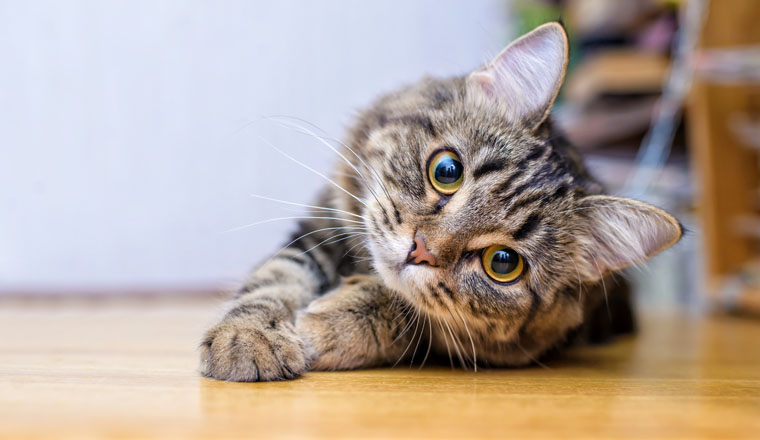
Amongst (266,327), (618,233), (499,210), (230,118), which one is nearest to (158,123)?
(230,118)

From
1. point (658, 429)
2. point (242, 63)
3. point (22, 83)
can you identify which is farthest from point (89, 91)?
point (658, 429)

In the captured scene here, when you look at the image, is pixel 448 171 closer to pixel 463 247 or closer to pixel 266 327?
pixel 463 247

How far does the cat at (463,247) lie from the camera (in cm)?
100

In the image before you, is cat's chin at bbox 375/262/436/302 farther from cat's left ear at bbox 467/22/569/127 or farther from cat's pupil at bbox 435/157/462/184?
cat's left ear at bbox 467/22/569/127

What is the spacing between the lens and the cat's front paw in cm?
88

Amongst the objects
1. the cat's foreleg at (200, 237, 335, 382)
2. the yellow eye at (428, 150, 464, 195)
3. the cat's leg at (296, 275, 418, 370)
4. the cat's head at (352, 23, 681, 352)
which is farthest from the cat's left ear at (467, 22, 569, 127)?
the cat's foreleg at (200, 237, 335, 382)

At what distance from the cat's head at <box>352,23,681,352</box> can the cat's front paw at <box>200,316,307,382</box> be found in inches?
8.7

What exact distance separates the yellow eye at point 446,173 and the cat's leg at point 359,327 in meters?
0.22

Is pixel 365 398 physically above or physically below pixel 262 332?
below

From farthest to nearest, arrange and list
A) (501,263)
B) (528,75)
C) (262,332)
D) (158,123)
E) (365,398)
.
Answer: (158,123), (528,75), (501,263), (262,332), (365,398)

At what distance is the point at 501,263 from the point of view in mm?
1034

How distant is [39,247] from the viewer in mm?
2016

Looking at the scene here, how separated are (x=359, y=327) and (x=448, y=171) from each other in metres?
0.31

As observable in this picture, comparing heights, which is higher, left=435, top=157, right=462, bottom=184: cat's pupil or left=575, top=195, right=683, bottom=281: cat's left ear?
left=435, top=157, right=462, bottom=184: cat's pupil
